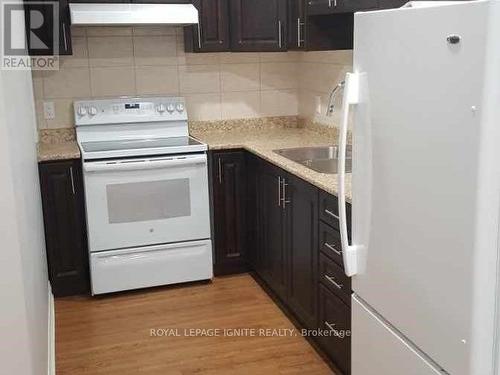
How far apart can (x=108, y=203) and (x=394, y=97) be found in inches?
89.3

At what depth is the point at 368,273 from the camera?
74.7 inches

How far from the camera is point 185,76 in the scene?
4094mm

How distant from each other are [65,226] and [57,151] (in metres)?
0.46

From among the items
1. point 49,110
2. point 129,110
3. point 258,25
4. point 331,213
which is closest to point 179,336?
point 331,213

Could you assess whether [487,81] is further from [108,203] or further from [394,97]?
[108,203]

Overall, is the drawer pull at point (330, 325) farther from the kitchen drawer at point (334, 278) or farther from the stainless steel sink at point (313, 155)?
the stainless steel sink at point (313, 155)

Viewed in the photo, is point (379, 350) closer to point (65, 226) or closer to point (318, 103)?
point (65, 226)

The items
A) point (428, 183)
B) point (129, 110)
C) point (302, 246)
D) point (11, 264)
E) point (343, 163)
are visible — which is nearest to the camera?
point (428, 183)

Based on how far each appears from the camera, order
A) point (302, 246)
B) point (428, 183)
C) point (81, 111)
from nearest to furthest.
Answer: point (428, 183) < point (302, 246) < point (81, 111)

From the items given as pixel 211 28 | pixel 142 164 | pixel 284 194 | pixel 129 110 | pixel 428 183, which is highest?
pixel 211 28

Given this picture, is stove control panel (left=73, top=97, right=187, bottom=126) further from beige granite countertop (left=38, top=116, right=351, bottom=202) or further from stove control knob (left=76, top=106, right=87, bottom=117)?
beige granite countertop (left=38, top=116, right=351, bottom=202)

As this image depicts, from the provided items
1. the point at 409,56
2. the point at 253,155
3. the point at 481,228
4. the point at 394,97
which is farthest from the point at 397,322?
the point at 253,155

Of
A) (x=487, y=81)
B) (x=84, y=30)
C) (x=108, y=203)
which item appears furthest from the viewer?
(x=84, y=30)

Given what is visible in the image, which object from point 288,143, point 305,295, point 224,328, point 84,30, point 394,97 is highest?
point 84,30
